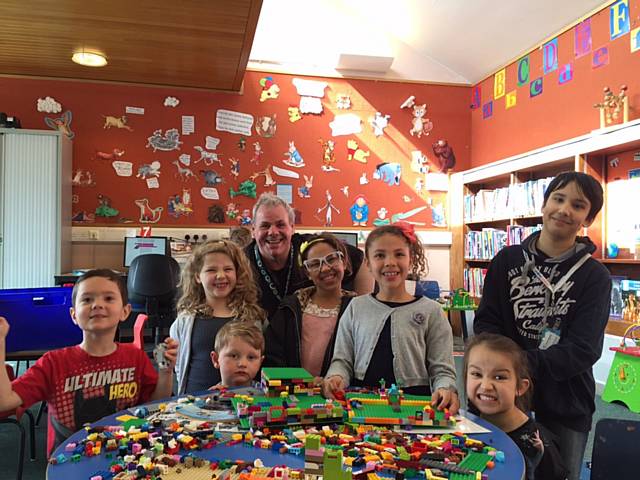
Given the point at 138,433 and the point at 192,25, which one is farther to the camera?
the point at 192,25

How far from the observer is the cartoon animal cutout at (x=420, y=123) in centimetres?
617

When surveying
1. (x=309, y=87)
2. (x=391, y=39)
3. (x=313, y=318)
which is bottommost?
(x=313, y=318)

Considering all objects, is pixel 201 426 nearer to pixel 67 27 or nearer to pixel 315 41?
pixel 67 27

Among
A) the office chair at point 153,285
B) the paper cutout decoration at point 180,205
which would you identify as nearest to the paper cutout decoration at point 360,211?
the paper cutout decoration at point 180,205

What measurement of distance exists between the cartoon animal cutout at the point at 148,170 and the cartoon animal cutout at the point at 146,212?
0.26m

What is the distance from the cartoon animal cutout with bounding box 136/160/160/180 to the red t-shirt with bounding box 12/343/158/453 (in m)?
4.28

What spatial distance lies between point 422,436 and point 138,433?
1.97 ft

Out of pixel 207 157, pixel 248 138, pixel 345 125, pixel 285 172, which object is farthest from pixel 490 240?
pixel 207 157

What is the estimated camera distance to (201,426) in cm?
115

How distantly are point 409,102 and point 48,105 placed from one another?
3.96m

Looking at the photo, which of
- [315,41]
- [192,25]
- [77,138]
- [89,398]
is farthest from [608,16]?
[77,138]

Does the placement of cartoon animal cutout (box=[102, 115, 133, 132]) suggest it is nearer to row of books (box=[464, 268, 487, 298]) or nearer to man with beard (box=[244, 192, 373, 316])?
man with beard (box=[244, 192, 373, 316])

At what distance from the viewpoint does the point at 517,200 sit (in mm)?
4961

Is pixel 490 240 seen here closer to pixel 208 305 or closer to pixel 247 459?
pixel 208 305
